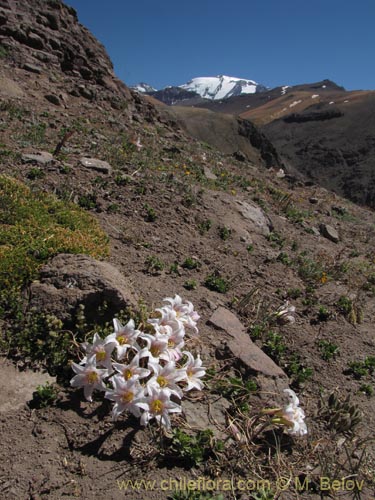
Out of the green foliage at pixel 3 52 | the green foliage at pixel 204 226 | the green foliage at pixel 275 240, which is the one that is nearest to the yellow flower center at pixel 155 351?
the green foliage at pixel 204 226

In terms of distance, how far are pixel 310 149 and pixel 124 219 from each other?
49.3 metres

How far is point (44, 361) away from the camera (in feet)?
11.3

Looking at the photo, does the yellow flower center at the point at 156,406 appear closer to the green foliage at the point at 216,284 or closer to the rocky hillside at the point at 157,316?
the rocky hillside at the point at 157,316

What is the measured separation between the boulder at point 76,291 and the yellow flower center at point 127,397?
3.67ft

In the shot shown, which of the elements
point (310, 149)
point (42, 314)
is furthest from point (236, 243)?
point (310, 149)

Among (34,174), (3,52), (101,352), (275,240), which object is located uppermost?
(3,52)

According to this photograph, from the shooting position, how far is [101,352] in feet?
9.89

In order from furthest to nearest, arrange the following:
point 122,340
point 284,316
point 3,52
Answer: point 3,52 < point 284,316 < point 122,340

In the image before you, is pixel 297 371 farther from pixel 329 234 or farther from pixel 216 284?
pixel 329 234

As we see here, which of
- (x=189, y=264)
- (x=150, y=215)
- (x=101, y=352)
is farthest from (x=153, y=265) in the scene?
(x=101, y=352)

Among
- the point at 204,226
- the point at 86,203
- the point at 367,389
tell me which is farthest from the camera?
the point at 204,226

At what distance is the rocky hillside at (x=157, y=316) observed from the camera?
2.93 m

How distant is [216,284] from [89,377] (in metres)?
3.05

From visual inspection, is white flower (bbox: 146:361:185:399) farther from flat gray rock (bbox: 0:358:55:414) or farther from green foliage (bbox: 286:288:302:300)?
green foliage (bbox: 286:288:302:300)
